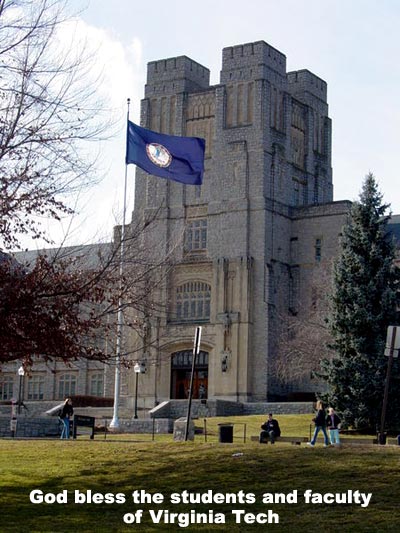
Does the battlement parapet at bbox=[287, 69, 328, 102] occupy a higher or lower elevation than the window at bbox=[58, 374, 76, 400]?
higher

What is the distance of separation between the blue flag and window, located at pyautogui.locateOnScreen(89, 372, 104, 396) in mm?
31022

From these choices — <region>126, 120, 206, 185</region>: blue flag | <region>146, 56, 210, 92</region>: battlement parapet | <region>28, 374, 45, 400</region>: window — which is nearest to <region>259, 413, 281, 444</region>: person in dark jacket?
<region>126, 120, 206, 185</region>: blue flag

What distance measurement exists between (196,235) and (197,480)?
47.2 meters

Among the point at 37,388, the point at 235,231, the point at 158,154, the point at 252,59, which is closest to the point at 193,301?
the point at 235,231

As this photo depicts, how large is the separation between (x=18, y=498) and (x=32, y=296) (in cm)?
388

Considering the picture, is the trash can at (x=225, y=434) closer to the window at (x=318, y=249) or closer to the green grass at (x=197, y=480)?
the green grass at (x=197, y=480)

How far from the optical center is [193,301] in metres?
66.4

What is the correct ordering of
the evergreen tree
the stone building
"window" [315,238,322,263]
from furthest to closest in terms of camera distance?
1. "window" [315,238,322,263]
2. the stone building
3. the evergreen tree

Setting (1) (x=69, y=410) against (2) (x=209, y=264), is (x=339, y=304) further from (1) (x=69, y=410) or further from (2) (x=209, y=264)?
(2) (x=209, y=264)

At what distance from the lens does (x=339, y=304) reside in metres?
45.0

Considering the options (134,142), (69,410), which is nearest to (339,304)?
(134,142)

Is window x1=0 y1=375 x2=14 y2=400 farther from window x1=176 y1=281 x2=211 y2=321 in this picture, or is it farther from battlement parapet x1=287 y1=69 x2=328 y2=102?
battlement parapet x1=287 y1=69 x2=328 y2=102

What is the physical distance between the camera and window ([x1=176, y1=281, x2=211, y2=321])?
65812mm

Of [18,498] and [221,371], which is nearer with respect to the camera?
[18,498]
